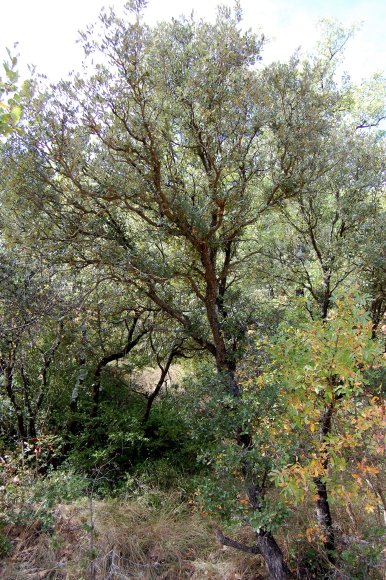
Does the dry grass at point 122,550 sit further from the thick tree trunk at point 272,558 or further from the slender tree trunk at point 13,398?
the slender tree trunk at point 13,398

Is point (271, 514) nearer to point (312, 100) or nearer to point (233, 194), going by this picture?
point (233, 194)

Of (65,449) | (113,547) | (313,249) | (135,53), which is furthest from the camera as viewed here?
(313,249)

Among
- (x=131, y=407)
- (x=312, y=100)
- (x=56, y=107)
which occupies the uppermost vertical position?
(x=312, y=100)

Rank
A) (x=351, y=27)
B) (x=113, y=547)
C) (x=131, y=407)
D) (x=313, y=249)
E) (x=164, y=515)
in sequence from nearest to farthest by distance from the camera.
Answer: (x=113, y=547), (x=164, y=515), (x=313, y=249), (x=131, y=407), (x=351, y=27)

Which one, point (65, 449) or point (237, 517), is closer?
point (237, 517)

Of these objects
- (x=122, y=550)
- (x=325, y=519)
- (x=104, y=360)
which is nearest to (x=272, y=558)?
(x=325, y=519)

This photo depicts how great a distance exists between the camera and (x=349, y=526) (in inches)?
145

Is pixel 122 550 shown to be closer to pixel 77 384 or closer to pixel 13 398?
pixel 77 384

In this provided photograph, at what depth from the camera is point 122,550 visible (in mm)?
3666

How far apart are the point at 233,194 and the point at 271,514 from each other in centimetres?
278

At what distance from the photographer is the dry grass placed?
3.36 meters

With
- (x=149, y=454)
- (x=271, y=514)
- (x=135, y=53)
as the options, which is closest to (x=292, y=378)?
(x=271, y=514)

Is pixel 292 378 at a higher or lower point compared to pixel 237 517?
higher

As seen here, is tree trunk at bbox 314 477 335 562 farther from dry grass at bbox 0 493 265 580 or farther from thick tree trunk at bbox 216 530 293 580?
dry grass at bbox 0 493 265 580
